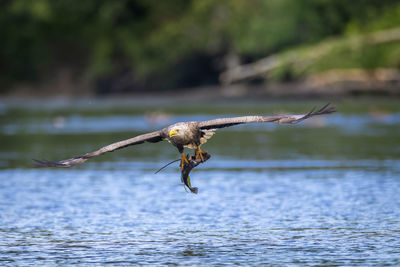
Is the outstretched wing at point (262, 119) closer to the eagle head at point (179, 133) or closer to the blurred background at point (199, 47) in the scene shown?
the eagle head at point (179, 133)

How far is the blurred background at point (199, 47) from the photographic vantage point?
46.5 metres

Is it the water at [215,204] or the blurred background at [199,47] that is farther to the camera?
the blurred background at [199,47]

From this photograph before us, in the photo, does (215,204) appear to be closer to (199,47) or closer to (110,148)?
(110,148)

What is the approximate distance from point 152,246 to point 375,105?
108 feet

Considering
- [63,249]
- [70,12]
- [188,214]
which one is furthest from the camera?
[70,12]

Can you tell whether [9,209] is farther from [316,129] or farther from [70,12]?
[70,12]

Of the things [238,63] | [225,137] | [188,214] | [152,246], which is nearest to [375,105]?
[225,137]

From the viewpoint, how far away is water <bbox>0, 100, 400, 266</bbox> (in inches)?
495

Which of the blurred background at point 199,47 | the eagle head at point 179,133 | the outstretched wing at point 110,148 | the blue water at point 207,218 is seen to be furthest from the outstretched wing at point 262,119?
the blurred background at point 199,47

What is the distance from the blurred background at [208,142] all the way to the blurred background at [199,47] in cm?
13

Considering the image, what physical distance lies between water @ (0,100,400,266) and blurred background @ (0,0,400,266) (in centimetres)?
4

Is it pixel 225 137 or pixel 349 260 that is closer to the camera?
pixel 349 260

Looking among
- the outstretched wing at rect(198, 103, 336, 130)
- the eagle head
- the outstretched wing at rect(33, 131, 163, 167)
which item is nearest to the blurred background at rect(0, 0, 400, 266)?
the outstretched wing at rect(33, 131, 163, 167)

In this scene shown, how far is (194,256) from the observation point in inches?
485
